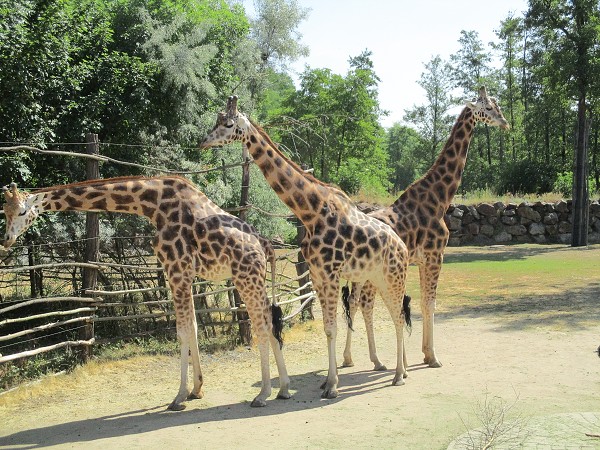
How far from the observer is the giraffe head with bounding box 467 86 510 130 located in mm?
8422

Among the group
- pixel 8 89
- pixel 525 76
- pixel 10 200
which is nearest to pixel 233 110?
pixel 10 200

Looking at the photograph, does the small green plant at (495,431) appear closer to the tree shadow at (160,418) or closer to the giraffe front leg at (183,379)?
the tree shadow at (160,418)

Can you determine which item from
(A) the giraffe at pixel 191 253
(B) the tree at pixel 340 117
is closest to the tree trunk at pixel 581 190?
(B) the tree at pixel 340 117

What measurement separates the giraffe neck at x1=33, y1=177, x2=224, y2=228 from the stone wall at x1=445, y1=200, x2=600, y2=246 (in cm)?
1707

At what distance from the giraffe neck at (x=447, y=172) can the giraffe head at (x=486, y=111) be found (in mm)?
83

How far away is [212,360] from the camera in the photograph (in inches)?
335

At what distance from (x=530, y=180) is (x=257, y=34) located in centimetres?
1599

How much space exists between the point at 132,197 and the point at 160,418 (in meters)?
2.24

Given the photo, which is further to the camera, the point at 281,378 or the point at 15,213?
the point at 281,378

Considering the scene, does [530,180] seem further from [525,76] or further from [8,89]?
[8,89]

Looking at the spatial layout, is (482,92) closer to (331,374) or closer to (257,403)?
(331,374)

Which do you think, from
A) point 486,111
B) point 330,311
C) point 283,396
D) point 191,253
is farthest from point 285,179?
point 486,111

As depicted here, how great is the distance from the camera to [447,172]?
8.40 metres

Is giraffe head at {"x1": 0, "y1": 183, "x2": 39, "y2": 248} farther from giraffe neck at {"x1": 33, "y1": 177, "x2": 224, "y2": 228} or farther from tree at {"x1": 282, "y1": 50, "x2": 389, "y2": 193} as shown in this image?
tree at {"x1": 282, "y1": 50, "x2": 389, "y2": 193}
